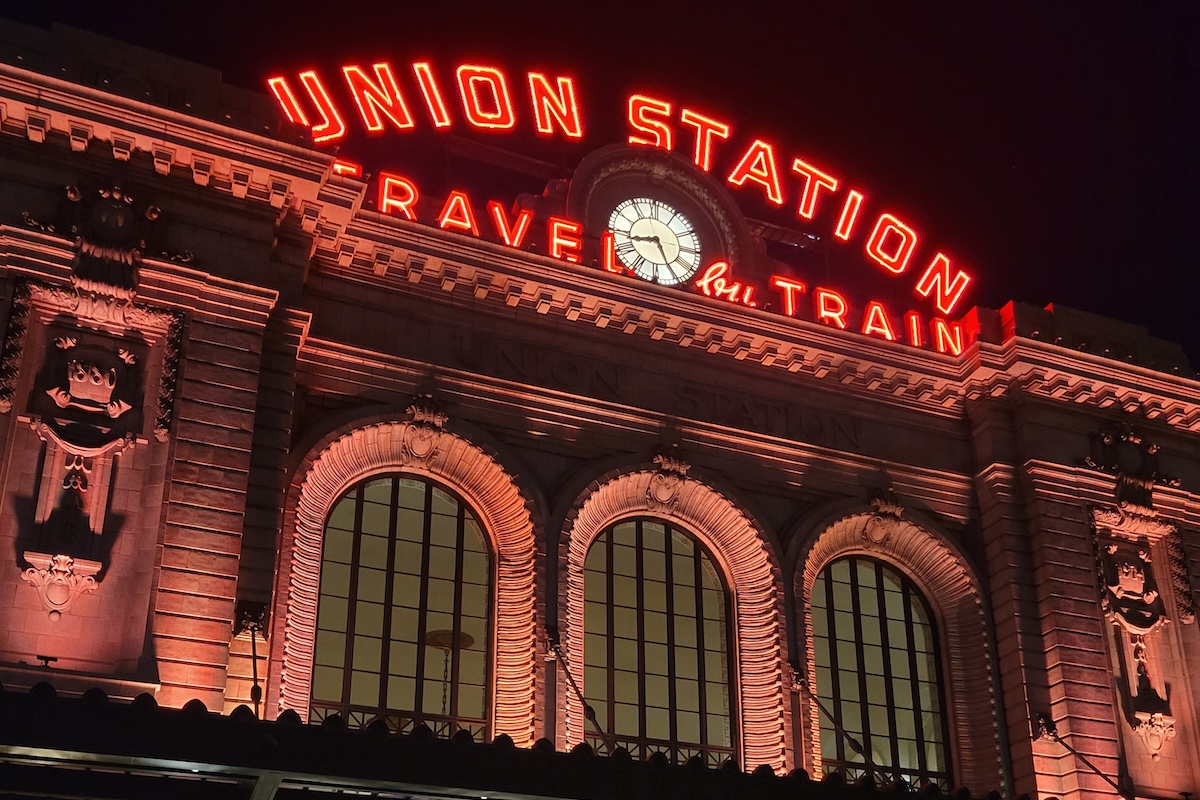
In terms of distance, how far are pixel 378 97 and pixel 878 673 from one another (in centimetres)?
1761

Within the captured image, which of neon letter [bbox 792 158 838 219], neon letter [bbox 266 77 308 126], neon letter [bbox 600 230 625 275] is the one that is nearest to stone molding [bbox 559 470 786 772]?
neon letter [bbox 600 230 625 275]

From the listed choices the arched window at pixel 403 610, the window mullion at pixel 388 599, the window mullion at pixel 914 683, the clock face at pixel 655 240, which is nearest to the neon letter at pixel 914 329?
the clock face at pixel 655 240

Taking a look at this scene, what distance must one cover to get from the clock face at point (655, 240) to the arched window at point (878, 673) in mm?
7867

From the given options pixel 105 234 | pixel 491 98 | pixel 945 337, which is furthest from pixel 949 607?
pixel 105 234

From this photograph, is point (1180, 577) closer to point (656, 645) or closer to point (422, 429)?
point (656, 645)

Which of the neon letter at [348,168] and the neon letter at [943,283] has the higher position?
the neon letter at [943,283]

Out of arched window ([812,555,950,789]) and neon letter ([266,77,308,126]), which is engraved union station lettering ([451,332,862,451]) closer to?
arched window ([812,555,950,789])

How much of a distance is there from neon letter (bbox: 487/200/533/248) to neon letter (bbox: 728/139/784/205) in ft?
25.2

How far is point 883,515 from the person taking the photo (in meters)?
33.1

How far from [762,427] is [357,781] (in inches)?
607

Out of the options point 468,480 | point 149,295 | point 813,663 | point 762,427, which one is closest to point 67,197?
point 149,295

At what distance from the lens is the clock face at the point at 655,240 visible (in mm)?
34719

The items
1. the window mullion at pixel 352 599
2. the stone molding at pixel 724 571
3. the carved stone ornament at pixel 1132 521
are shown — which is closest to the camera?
the window mullion at pixel 352 599

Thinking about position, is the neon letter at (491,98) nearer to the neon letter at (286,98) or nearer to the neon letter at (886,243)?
the neon letter at (286,98)
